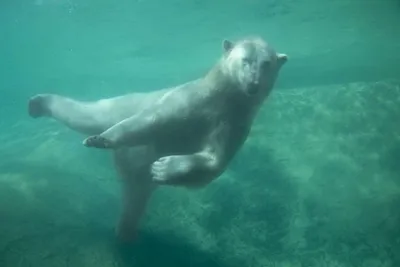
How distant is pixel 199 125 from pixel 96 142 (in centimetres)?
150

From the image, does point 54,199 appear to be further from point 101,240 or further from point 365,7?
point 365,7

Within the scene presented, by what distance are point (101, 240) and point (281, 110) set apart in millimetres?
6010

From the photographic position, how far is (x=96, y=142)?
626cm

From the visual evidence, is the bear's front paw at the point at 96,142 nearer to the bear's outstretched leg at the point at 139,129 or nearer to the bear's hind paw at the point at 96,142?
the bear's hind paw at the point at 96,142

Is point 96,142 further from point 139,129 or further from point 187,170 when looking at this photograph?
point 187,170

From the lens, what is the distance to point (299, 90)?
12.5 metres

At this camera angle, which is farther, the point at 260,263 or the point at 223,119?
the point at 260,263

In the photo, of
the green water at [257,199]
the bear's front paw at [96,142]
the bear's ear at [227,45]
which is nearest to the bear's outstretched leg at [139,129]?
the bear's front paw at [96,142]

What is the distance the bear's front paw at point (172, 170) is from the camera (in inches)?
235

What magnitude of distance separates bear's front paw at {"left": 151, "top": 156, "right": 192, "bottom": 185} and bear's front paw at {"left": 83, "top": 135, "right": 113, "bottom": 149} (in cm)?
84

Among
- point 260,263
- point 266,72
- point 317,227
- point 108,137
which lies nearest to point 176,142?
point 108,137

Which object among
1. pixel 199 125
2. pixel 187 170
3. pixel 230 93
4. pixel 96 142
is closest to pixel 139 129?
pixel 96 142

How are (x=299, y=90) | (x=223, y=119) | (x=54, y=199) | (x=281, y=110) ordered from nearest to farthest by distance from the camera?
(x=223, y=119)
(x=54, y=199)
(x=281, y=110)
(x=299, y=90)

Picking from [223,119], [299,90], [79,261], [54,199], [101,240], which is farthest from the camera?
[299,90]
